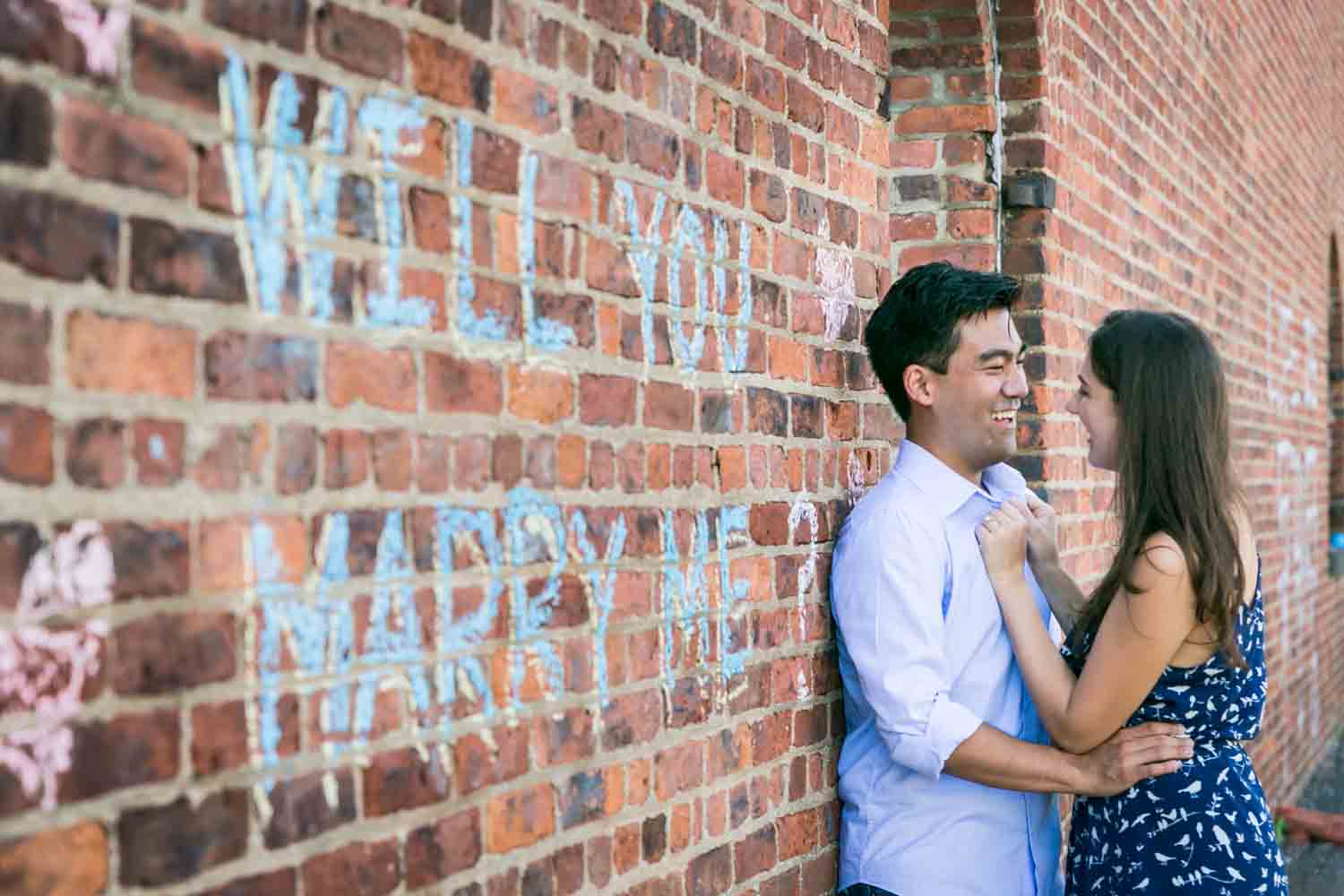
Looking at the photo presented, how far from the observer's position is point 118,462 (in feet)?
4.84

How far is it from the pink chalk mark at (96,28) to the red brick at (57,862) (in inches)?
28.7

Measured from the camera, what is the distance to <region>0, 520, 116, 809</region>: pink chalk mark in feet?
4.49

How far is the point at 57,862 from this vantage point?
1407mm

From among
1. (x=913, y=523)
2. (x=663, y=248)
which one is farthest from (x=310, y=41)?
(x=913, y=523)

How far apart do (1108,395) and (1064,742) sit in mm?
698

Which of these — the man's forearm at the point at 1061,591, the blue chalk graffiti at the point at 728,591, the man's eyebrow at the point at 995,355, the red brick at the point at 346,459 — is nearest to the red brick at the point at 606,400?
the blue chalk graffiti at the point at 728,591

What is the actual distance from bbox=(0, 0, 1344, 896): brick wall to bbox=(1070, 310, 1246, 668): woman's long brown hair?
556mm

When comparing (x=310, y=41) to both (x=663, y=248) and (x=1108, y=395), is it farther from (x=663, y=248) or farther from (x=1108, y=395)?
(x=1108, y=395)

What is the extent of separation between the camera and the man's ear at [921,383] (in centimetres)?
310

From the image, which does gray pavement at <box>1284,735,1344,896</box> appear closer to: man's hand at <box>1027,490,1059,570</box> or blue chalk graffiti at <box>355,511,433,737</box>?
man's hand at <box>1027,490,1059,570</box>

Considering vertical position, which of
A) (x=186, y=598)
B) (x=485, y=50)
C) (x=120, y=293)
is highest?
(x=485, y=50)

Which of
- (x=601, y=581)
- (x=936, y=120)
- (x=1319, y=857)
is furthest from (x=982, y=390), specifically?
(x=1319, y=857)

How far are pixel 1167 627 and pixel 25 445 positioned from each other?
212 centimetres

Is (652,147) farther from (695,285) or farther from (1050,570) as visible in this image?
(1050,570)
